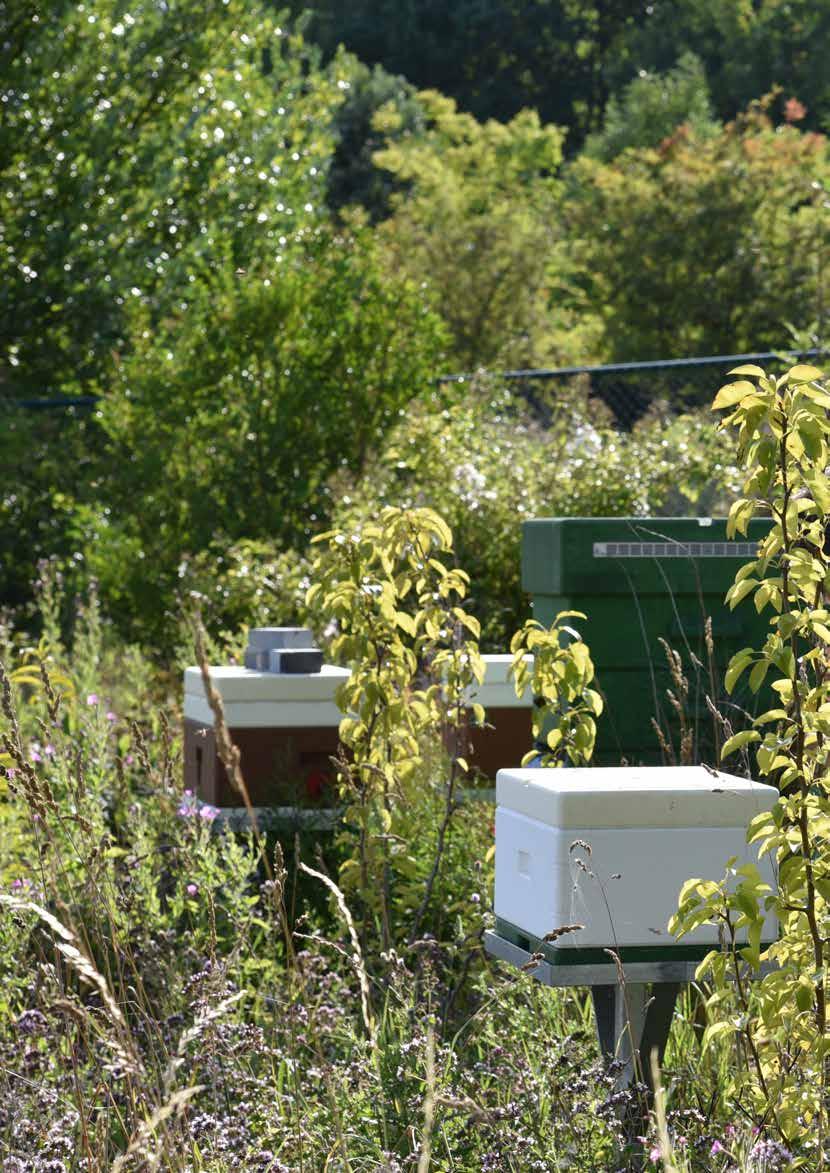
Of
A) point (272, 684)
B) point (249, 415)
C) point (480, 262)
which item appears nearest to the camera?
point (272, 684)

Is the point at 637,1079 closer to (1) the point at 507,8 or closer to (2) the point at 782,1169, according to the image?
(2) the point at 782,1169

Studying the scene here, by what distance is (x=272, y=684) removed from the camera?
4.88 meters

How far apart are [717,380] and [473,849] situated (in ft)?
25.0

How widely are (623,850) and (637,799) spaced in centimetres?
9

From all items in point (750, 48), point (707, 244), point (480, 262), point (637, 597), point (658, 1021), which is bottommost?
point (658, 1021)

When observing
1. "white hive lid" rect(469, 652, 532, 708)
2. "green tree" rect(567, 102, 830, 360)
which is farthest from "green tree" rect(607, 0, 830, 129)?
"white hive lid" rect(469, 652, 532, 708)

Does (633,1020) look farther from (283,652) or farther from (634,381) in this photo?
(634,381)

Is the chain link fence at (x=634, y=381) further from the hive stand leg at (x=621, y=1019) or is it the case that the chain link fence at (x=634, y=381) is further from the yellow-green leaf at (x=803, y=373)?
the yellow-green leaf at (x=803, y=373)

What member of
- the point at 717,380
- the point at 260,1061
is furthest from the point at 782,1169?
the point at 717,380

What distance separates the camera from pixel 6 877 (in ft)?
13.8

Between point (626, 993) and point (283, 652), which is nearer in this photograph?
point (626, 993)

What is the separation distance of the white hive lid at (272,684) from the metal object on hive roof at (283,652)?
20 millimetres

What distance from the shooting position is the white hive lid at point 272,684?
4.85 m

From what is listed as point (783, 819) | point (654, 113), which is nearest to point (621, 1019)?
point (783, 819)
